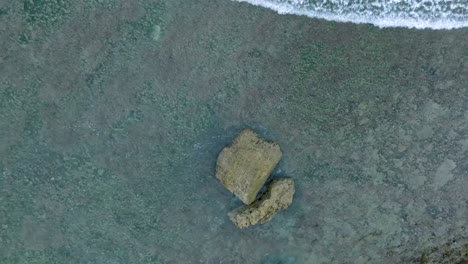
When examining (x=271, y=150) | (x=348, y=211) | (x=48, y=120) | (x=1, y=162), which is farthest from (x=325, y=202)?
(x=1, y=162)

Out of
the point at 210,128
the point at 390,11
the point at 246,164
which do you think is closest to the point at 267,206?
the point at 246,164

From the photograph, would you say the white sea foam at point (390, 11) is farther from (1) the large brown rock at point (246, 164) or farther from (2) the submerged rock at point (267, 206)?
→ (2) the submerged rock at point (267, 206)

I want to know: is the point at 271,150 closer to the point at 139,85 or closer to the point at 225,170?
the point at 225,170

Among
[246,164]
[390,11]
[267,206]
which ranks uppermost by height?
[390,11]

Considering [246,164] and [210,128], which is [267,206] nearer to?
[246,164]

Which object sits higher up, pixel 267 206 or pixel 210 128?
pixel 210 128

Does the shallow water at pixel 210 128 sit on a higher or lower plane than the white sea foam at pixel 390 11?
lower

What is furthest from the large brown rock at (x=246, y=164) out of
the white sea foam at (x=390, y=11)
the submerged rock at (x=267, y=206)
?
the white sea foam at (x=390, y=11)

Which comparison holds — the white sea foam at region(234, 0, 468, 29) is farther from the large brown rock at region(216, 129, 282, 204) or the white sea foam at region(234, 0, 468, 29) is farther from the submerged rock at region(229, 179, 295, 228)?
the submerged rock at region(229, 179, 295, 228)
